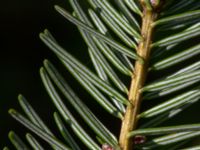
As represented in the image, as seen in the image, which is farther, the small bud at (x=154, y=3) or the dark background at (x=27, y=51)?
the dark background at (x=27, y=51)

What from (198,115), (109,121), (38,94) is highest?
(38,94)

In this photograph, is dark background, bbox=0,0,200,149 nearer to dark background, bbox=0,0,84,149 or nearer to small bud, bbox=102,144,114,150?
dark background, bbox=0,0,84,149

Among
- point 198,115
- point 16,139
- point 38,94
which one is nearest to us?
point 16,139

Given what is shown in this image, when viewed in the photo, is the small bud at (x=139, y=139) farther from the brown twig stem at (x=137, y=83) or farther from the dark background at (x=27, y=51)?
the dark background at (x=27, y=51)

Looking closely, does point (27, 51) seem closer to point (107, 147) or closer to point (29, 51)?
point (29, 51)

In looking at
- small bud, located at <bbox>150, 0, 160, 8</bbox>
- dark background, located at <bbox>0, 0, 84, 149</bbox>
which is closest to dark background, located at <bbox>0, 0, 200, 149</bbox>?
dark background, located at <bbox>0, 0, 84, 149</bbox>

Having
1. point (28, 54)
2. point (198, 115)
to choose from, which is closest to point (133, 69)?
point (198, 115)

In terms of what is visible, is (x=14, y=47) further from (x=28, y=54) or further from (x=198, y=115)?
(x=198, y=115)

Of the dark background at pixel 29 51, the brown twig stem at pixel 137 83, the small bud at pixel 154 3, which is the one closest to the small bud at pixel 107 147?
the brown twig stem at pixel 137 83
